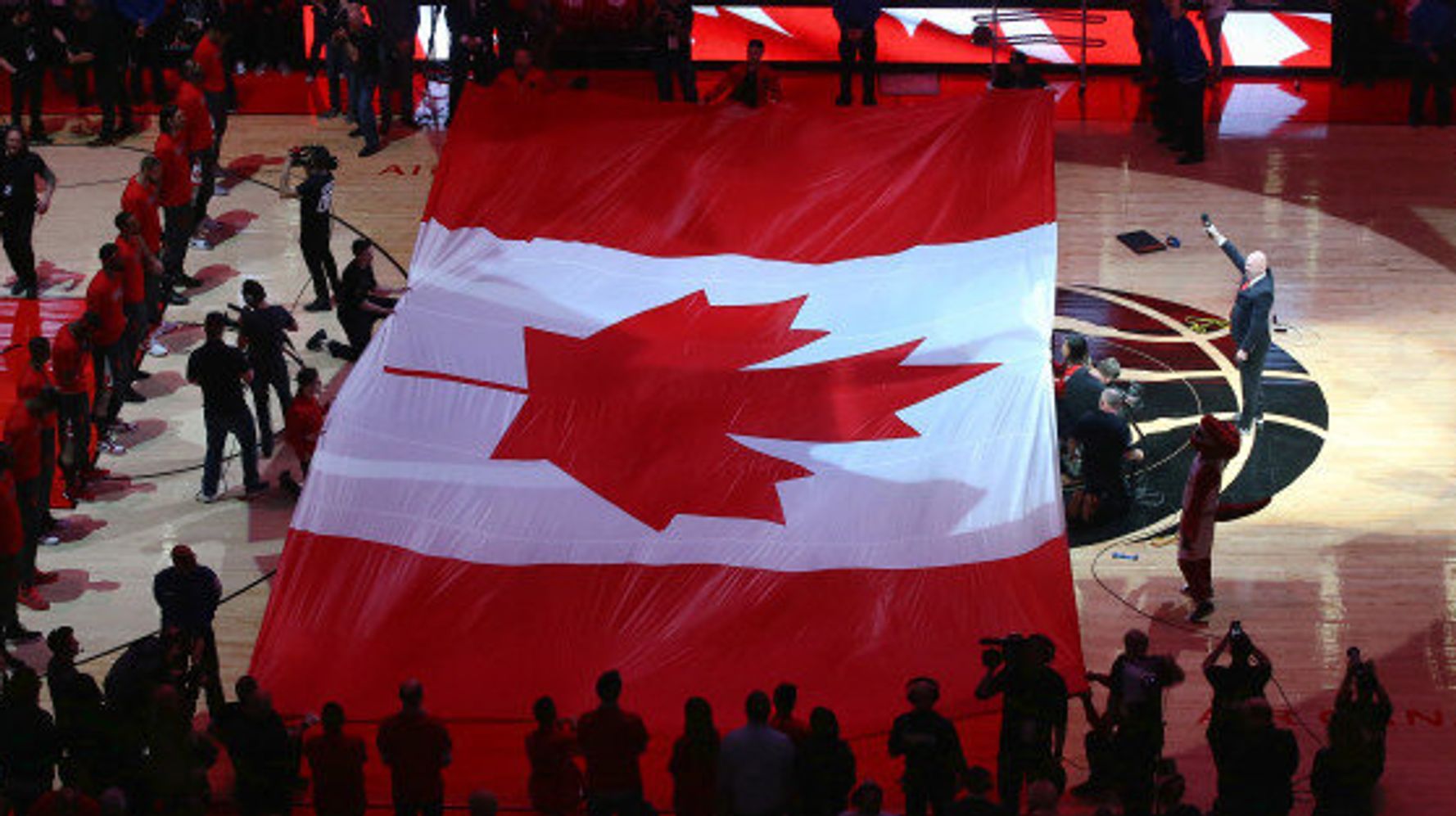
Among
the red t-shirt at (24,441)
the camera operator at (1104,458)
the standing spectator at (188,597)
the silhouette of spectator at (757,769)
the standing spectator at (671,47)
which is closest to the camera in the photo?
the silhouette of spectator at (757,769)

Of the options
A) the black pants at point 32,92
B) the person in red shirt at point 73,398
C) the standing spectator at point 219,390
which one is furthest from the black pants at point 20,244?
the standing spectator at point 219,390

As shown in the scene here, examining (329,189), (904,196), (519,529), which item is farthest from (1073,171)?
(519,529)

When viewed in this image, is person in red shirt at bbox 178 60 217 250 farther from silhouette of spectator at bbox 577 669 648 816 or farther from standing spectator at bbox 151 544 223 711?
silhouette of spectator at bbox 577 669 648 816

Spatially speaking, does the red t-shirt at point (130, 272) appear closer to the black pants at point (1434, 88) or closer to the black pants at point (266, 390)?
the black pants at point (266, 390)

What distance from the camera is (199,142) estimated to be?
58.1 ft

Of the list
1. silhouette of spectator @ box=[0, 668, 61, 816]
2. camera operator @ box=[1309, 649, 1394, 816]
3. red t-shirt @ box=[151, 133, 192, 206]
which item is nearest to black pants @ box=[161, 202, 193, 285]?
red t-shirt @ box=[151, 133, 192, 206]

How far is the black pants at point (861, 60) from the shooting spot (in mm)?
21531

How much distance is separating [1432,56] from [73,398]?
13425mm

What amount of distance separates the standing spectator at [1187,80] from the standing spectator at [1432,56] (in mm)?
2356

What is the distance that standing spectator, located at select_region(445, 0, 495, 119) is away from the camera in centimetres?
2086

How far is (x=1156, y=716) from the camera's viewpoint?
10781 mm

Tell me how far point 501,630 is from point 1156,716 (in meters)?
3.37

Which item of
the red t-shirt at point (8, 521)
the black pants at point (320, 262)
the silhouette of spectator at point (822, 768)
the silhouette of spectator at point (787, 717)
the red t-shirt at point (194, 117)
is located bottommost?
the silhouette of spectator at point (822, 768)

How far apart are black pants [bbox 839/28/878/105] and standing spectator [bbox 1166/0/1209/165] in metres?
2.92
